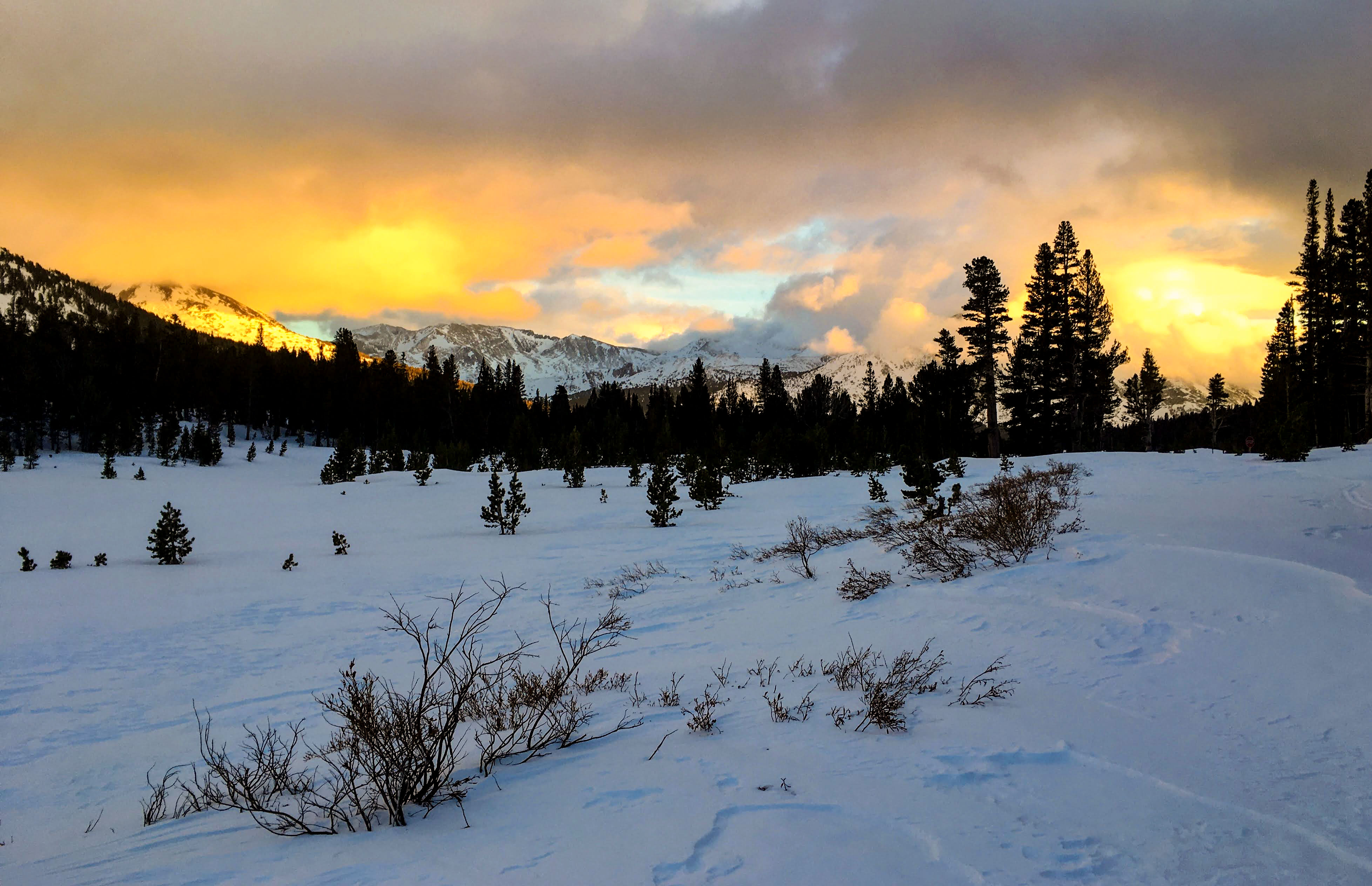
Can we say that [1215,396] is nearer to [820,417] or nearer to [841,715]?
[820,417]

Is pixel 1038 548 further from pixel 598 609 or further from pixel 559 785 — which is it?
pixel 559 785

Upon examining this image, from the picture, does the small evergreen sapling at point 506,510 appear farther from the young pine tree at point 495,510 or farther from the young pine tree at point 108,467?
the young pine tree at point 108,467

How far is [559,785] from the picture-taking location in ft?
11.0

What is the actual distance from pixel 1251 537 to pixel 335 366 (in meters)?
86.2

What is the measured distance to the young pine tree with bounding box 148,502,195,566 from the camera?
13.8m

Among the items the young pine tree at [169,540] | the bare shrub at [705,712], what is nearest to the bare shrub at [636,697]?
the bare shrub at [705,712]

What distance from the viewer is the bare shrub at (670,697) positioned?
15.6 ft

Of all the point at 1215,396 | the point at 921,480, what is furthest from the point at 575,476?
the point at 1215,396

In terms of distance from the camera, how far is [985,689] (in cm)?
454

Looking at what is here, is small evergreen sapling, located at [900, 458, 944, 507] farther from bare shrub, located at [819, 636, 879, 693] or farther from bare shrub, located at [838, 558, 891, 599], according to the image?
bare shrub, located at [819, 636, 879, 693]

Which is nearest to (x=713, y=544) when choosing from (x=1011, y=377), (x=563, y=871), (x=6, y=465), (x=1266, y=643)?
(x=1266, y=643)

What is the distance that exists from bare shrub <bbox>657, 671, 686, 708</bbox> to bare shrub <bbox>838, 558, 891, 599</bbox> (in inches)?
128

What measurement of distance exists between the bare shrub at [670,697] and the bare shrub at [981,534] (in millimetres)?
4212

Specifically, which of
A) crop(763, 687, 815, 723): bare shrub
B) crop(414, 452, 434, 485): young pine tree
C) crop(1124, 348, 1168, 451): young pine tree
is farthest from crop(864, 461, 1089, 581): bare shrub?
crop(1124, 348, 1168, 451): young pine tree
